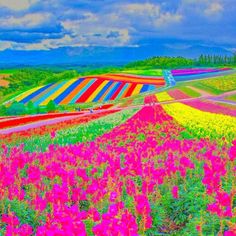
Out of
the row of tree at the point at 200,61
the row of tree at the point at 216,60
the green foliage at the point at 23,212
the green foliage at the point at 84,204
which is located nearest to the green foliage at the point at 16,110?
the green foliage at the point at 84,204

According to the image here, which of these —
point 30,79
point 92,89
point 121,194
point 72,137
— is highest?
point 121,194

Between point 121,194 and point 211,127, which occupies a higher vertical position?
point 121,194

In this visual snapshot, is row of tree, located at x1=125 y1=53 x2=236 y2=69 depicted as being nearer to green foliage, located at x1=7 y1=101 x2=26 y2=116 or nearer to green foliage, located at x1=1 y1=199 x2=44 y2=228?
green foliage, located at x1=7 y1=101 x2=26 y2=116

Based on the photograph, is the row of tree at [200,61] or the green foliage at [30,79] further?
the row of tree at [200,61]

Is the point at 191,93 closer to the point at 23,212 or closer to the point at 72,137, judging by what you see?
the point at 72,137

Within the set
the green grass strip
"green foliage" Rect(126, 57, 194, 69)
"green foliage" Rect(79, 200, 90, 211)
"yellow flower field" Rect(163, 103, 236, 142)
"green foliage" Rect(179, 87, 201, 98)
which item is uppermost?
"green foliage" Rect(79, 200, 90, 211)

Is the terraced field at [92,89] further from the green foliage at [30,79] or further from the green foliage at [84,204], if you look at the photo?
the green foliage at [84,204]

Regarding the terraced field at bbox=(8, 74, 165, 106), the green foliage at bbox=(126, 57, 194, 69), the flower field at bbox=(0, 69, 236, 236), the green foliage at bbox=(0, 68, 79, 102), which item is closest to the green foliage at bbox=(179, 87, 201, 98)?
the terraced field at bbox=(8, 74, 165, 106)

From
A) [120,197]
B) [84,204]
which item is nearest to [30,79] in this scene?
[84,204]

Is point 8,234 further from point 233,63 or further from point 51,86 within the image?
point 233,63
